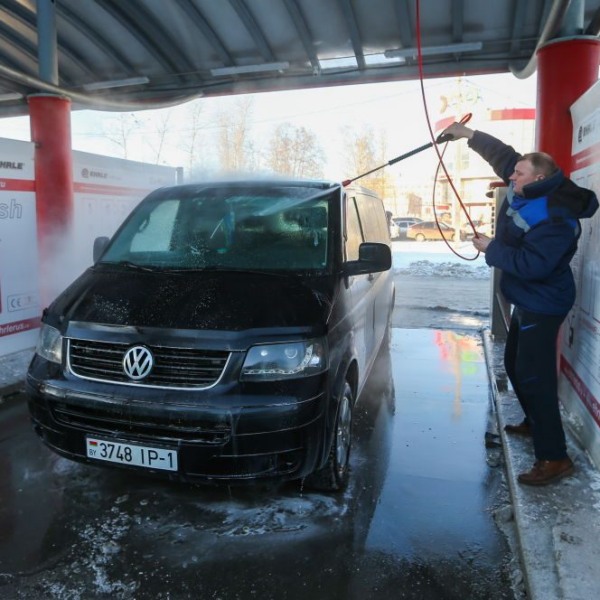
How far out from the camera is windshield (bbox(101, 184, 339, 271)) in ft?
11.8

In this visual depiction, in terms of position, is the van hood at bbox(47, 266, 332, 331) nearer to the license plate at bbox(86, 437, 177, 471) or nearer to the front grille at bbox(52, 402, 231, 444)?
the front grille at bbox(52, 402, 231, 444)

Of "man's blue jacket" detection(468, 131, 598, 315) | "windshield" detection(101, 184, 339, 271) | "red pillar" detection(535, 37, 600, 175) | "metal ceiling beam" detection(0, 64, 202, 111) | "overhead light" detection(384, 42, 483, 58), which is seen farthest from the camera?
"overhead light" detection(384, 42, 483, 58)

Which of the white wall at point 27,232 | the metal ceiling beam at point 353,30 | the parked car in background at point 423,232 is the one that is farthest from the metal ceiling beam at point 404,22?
the parked car in background at point 423,232

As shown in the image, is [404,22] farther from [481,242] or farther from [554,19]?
[481,242]

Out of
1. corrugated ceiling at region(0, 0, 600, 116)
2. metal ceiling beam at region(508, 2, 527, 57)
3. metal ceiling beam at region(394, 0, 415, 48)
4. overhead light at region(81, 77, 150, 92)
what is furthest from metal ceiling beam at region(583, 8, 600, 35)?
overhead light at region(81, 77, 150, 92)

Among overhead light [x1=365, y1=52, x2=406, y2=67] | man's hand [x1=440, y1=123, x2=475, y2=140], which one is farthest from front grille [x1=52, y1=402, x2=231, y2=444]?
overhead light [x1=365, y1=52, x2=406, y2=67]

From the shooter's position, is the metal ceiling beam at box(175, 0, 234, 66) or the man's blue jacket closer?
the man's blue jacket

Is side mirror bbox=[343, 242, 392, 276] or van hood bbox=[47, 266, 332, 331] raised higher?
side mirror bbox=[343, 242, 392, 276]

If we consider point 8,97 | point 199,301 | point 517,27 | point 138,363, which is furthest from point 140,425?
point 8,97

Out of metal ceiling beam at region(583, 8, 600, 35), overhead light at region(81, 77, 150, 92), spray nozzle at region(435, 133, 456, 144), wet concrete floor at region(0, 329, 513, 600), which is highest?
overhead light at region(81, 77, 150, 92)

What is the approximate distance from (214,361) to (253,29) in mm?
5228

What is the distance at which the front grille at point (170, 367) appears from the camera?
9.21ft

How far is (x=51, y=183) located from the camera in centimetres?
639

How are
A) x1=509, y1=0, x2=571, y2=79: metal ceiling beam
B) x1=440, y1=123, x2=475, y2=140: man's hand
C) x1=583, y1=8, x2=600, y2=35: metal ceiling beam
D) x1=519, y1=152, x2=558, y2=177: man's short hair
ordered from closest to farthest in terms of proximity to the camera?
x1=519, y1=152, x2=558, y2=177: man's short hair
x1=440, y1=123, x2=475, y2=140: man's hand
x1=509, y1=0, x2=571, y2=79: metal ceiling beam
x1=583, y1=8, x2=600, y2=35: metal ceiling beam
